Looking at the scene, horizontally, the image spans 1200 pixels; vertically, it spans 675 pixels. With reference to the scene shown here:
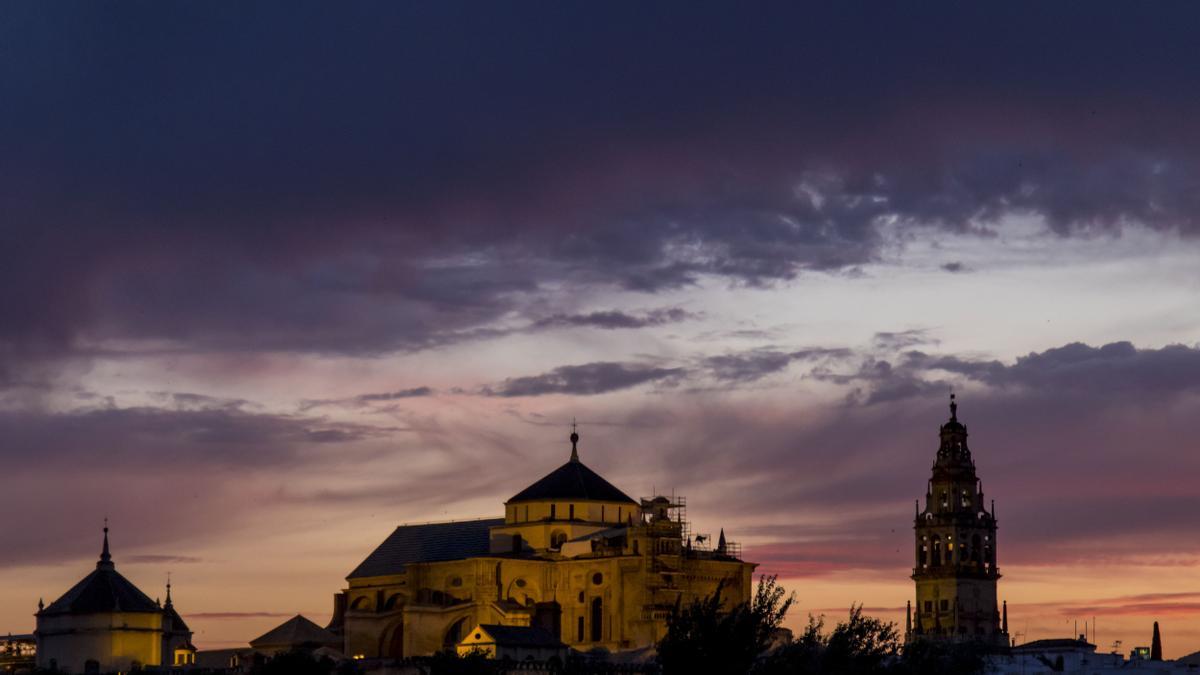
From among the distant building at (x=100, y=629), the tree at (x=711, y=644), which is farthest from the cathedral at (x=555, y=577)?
the tree at (x=711, y=644)

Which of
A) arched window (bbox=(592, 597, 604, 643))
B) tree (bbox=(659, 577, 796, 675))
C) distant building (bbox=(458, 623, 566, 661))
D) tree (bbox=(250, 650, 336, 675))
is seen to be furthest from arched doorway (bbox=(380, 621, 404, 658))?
tree (bbox=(659, 577, 796, 675))

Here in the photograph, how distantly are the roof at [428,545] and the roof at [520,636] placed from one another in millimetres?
16627

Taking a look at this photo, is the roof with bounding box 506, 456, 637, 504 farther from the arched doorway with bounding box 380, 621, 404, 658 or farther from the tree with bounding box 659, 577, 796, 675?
the tree with bounding box 659, 577, 796, 675

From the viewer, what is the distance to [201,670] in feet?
532

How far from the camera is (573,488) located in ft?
535

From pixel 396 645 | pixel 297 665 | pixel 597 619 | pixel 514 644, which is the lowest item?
pixel 297 665

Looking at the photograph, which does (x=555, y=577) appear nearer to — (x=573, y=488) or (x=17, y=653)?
(x=573, y=488)

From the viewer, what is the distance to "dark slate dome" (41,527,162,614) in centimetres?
16250

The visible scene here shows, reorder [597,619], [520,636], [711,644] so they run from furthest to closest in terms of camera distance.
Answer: [597,619]
[520,636]
[711,644]

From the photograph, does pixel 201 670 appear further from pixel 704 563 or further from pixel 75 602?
pixel 704 563

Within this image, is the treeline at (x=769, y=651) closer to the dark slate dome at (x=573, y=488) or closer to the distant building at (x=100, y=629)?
the dark slate dome at (x=573, y=488)

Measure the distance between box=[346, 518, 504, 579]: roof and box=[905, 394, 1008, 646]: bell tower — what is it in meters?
31.4

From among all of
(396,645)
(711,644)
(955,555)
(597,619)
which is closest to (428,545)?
(396,645)

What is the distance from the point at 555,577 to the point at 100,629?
31.1 metres
